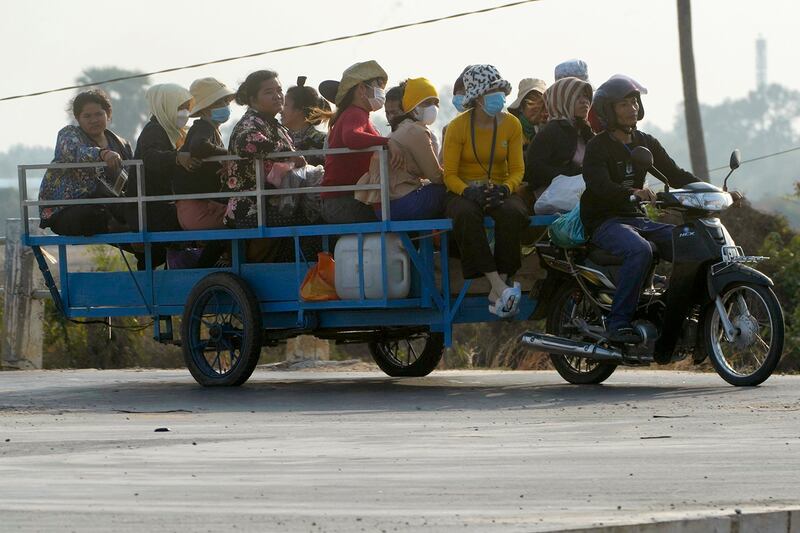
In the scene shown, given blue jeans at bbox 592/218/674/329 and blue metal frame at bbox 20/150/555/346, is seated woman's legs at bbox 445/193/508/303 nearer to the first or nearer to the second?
blue metal frame at bbox 20/150/555/346

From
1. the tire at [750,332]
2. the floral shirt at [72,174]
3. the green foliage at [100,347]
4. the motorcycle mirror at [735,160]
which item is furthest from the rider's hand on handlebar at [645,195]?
the green foliage at [100,347]

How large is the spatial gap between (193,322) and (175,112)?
1.66 metres

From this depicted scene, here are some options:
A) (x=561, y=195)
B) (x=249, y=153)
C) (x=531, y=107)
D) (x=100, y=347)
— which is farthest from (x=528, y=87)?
(x=100, y=347)

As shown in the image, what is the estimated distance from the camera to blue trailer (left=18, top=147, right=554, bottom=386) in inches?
521

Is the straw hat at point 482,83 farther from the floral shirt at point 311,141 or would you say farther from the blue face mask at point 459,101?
the floral shirt at point 311,141

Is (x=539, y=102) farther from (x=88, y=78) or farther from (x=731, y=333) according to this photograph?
(x=88, y=78)

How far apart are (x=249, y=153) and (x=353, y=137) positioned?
0.93 meters

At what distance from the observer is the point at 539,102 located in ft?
47.1

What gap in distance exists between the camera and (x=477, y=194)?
12750 mm

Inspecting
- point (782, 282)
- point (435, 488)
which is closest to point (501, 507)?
point (435, 488)

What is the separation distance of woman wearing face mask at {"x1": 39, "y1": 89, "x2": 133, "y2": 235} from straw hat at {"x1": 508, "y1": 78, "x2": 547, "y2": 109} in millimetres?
3096

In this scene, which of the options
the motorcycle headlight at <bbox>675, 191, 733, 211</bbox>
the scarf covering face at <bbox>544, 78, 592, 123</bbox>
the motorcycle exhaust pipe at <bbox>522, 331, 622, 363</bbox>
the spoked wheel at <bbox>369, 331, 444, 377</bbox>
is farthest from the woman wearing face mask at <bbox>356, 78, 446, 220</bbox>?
the spoked wheel at <bbox>369, 331, 444, 377</bbox>

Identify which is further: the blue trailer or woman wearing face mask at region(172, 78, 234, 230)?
woman wearing face mask at region(172, 78, 234, 230)

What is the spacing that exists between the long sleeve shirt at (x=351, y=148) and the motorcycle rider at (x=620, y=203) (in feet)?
5.25
